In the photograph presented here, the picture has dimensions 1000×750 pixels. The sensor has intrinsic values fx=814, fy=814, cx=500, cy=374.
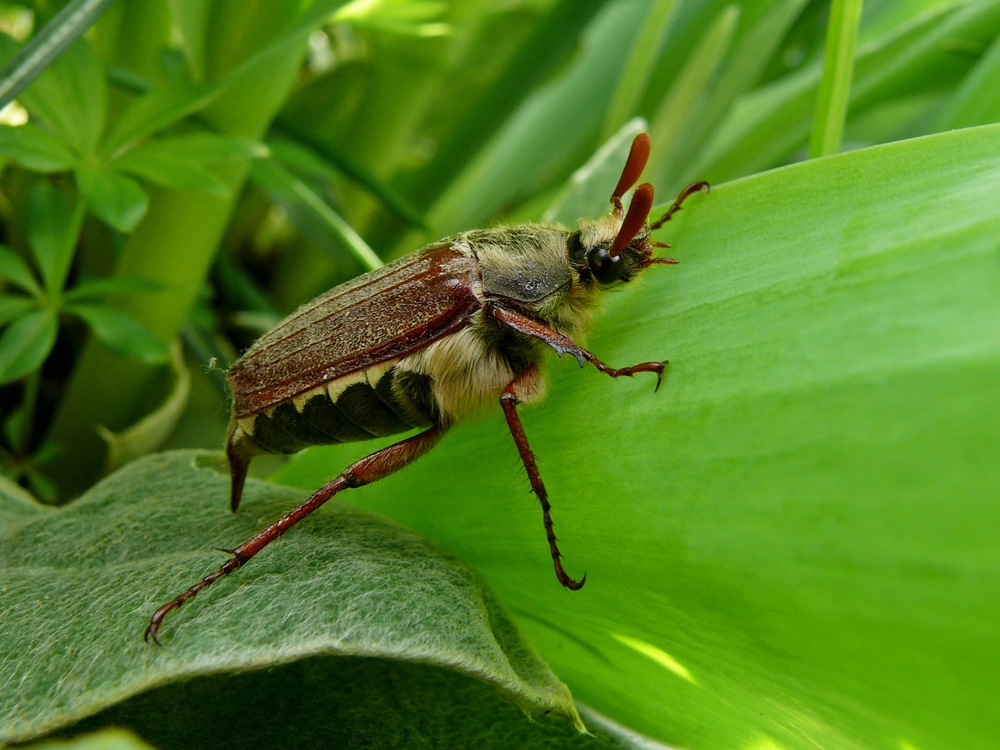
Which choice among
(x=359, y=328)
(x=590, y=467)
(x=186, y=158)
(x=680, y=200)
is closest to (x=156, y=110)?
(x=186, y=158)

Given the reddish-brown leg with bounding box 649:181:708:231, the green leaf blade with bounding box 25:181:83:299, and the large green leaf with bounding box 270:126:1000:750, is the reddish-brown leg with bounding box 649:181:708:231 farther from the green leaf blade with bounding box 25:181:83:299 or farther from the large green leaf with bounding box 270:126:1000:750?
the green leaf blade with bounding box 25:181:83:299

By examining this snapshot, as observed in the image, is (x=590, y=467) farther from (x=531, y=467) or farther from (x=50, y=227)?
(x=50, y=227)

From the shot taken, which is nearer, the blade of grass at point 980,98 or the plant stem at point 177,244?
the blade of grass at point 980,98

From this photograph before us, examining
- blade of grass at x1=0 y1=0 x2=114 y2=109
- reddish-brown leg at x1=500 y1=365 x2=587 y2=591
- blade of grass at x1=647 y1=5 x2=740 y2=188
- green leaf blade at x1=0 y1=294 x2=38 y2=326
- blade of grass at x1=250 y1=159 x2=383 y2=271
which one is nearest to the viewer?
reddish-brown leg at x1=500 y1=365 x2=587 y2=591

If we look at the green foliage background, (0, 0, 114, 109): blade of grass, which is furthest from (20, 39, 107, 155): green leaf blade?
(0, 0, 114, 109): blade of grass

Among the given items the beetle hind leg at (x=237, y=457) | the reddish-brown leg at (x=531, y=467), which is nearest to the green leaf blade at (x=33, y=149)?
the beetle hind leg at (x=237, y=457)

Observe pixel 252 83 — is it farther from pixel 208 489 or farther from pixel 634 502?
pixel 634 502

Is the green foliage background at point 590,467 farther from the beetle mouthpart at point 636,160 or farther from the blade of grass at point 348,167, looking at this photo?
the beetle mouthpart at point 636,160
